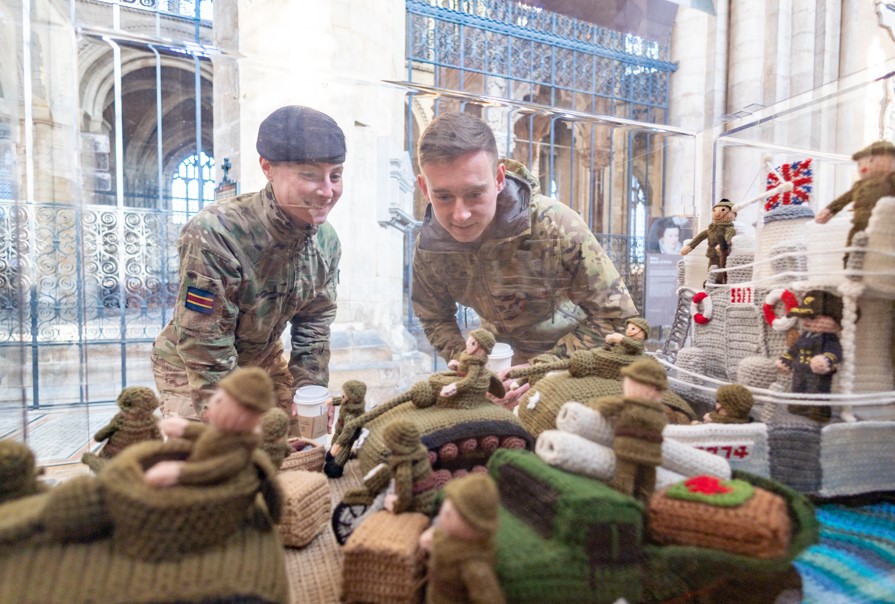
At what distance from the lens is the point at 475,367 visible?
1115 mm

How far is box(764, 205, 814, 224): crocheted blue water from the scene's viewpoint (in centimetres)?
122

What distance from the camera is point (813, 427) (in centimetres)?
104

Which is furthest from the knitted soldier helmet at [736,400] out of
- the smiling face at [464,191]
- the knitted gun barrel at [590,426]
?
the smiling face at [464,191]

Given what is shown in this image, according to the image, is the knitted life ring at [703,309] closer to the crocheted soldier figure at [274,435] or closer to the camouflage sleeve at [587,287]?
the camouflage sleeve at [587,287]

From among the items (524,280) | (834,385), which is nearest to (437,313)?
(524,280)

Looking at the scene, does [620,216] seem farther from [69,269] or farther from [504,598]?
[69,269]

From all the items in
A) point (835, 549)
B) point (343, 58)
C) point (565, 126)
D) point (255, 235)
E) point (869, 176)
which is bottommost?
point (835, 549)

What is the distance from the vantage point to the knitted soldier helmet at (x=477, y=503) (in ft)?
1.93

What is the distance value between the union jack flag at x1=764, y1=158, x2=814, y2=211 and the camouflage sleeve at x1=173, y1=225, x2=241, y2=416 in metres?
1.41

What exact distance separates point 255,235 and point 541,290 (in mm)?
831

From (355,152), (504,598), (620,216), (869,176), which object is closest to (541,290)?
(620,216)

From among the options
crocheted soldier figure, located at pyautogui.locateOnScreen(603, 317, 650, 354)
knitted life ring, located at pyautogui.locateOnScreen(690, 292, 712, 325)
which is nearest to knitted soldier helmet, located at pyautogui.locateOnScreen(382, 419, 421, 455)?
crocheted soldier figure, located at pyautogui.locateOnScreen(603, 317, 650, 354)

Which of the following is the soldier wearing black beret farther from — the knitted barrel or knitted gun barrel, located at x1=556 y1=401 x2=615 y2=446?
knitted gun barrel, located at x1=556 y1=401 x2=615 y2=446

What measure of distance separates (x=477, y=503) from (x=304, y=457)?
2.23 ft
